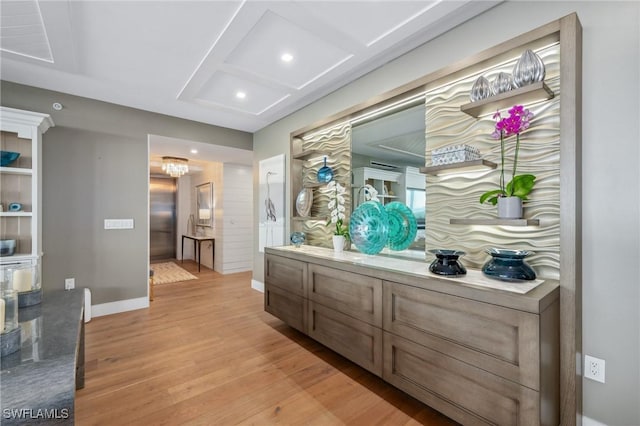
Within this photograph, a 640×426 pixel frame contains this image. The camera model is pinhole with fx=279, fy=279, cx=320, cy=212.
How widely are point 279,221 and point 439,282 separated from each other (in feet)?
9.56

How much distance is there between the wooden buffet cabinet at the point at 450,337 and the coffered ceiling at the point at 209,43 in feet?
5.97

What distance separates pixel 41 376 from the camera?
93cm

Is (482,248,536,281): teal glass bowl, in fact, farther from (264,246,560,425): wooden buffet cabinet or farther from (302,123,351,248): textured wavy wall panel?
(302,123,351,248): textured wavy wall panel

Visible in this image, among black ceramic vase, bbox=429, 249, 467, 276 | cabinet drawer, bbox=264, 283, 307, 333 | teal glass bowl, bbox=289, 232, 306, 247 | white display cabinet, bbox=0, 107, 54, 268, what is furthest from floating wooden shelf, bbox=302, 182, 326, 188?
white display cabinet, bbox=0, 107, 54, 268

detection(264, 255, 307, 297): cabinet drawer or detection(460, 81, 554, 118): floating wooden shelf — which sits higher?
detection(460, 81, 554, 118): floating wooden shelf

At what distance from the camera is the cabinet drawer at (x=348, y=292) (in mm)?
2035

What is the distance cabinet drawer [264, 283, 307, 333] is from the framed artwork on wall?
3.39 ft

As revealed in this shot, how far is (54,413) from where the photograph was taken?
888 mm

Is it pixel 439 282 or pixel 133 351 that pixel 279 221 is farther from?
pixel 439 282

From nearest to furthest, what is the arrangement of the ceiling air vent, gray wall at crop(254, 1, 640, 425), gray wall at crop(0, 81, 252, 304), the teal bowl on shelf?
gray wall at crop(254, 1, 640, 425), the ceiling air vent, the teal bowl on shelf, gray wall at crop(0, 81, 252, 304)

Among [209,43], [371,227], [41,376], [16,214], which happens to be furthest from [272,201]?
[41,376]

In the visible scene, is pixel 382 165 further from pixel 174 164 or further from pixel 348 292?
pixel 174 164

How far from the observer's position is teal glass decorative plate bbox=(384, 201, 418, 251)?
2.40 m

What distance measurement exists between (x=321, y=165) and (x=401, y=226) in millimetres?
1505
